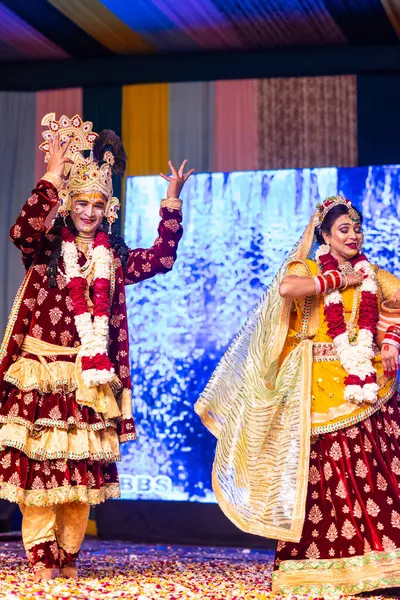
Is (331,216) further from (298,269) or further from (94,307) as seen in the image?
(94,307)

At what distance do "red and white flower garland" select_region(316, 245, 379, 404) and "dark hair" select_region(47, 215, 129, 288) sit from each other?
3.11 ft

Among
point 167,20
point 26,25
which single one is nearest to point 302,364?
point 167,20

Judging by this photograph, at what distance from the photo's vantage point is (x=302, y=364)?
183 inches

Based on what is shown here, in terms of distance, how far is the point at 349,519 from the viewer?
174 inches

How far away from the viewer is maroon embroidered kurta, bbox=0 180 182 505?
4.59 m

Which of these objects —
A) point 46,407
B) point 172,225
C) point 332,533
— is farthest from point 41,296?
point 332,533

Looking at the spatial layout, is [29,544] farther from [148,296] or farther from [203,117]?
[203,117]

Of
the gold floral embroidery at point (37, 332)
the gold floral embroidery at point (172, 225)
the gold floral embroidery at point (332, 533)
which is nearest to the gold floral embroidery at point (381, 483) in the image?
the gold floral embroidery at point (332, 533)

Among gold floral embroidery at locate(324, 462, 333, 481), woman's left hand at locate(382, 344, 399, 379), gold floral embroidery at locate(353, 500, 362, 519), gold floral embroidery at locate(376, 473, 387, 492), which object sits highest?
woman's left hand at locate(382, 344, 399, 379)

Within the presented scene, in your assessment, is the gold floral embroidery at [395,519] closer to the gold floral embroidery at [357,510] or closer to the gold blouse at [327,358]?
the gold floral embroidery at [357,510]

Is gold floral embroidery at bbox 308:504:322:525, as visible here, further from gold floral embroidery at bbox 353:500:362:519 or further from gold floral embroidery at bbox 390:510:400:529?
gold floral embroidery at bbox 390:510:400:529

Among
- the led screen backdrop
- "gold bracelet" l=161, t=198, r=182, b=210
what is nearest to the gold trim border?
"gold bracelet" l=161, t=198, r=182, b=210

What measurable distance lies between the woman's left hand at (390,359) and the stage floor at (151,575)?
3.08ft

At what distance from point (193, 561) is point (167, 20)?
3.20 meters
